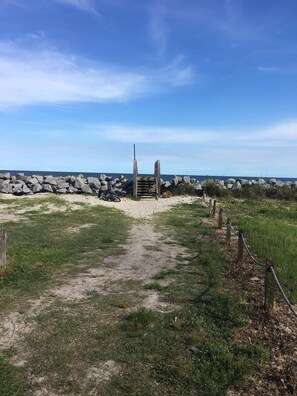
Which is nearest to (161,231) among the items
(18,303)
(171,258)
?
(171,258)

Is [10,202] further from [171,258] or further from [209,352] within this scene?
[209,352]

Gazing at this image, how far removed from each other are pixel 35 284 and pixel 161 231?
7.76 m

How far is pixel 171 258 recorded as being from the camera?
10875 mm

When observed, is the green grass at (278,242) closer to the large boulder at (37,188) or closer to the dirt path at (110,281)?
the dirt path at (110,281)

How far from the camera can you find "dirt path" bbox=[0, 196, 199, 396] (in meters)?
5.96

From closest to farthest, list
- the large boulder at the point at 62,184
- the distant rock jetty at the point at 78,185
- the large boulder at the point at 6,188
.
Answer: the large boulder at the point at 6,188 → the distant rock jetty at the point at 78,185 → the large boulder at the point at 62,184

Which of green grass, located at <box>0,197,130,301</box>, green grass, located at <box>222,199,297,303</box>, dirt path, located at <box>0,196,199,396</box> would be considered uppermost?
green grass, located at <box>222,199,297,303</box>

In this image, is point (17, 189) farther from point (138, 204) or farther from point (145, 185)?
point (138, 204)

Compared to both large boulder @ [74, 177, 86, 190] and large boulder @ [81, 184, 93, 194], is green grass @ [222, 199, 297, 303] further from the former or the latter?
large boulder @ [74, 177, 86, 190]

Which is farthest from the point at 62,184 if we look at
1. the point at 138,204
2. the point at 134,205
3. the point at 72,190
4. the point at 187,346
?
the point at 187,346

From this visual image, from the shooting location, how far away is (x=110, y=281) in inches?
337

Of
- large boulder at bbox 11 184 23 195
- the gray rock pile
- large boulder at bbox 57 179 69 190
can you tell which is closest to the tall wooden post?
the gray rock pile

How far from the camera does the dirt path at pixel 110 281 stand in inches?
235

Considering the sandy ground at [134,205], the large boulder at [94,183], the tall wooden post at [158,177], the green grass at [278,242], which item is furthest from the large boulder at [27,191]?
the green grass at [278,242]
